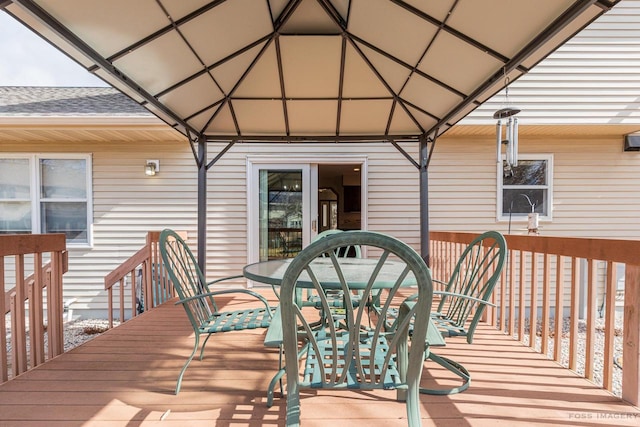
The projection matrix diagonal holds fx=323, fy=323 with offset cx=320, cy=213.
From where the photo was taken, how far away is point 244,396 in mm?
1809

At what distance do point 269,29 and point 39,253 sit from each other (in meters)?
2.30

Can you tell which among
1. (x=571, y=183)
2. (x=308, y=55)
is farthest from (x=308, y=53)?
(x=571, y=183)

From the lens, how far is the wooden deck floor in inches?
63.1

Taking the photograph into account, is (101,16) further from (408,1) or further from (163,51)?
(408,1)

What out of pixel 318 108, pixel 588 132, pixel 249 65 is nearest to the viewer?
pixel 249 65

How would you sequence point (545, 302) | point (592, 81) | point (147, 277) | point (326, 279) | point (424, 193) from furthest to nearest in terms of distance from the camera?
point (592, 81), point (424, 193), point (147, 277), point (545, 302), point (326, 279)

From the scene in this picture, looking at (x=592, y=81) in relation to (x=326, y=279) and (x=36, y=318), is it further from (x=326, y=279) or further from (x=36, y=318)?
(x=36, y=318)

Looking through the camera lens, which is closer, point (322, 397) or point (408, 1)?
point (322, 397)

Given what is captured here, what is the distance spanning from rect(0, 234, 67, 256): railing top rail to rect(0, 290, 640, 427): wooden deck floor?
0.77 metres

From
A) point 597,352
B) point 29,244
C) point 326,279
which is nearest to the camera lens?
point 326,279

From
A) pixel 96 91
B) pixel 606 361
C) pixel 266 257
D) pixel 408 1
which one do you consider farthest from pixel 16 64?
pixel 606 361

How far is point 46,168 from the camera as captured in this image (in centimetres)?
503

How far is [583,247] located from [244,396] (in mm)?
2202

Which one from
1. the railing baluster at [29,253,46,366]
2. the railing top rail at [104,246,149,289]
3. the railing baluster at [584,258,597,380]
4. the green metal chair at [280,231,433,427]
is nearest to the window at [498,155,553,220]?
the railing baluster at [584,258,597,380]
